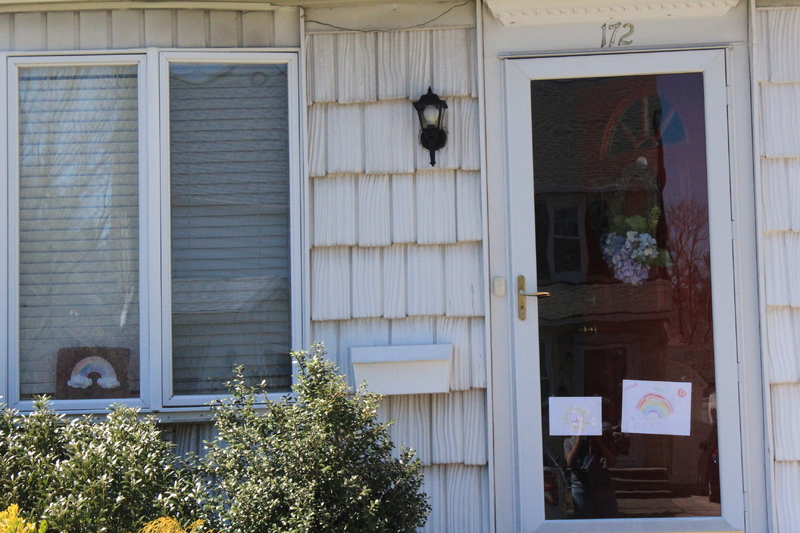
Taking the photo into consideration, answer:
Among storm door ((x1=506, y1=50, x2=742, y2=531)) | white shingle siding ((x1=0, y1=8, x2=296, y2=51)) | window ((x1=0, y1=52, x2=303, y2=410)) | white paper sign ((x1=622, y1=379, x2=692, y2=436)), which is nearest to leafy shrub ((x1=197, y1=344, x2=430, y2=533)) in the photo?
window ((x1=0, y1=52, x2=303, y2=410))

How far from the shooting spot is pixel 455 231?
145 inches

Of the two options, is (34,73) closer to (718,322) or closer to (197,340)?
(197,340)

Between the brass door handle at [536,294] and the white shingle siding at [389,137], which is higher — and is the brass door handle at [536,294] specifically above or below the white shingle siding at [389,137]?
below

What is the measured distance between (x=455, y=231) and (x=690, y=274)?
1.03 m

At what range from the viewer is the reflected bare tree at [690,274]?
3.61 m

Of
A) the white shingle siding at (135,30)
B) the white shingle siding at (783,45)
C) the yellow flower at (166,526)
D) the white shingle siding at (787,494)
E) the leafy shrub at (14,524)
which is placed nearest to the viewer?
the leafy shrub at (14,524)

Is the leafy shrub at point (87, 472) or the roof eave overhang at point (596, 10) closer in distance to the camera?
the leafy shrub at point (87, 472)

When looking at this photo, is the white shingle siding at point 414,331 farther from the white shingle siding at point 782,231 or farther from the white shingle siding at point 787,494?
the white shingle siding at point 787,494

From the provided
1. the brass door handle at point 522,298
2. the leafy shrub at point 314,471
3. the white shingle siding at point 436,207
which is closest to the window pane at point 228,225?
the white shingle siding at point 436,207

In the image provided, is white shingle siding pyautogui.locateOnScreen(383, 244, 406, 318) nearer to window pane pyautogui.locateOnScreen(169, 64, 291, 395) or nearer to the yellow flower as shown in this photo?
window pane pyautogui.locateOnScreen(169, 64, 291, 395)

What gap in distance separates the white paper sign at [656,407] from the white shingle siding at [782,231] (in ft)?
1.22

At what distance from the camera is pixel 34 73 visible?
3.80 metres

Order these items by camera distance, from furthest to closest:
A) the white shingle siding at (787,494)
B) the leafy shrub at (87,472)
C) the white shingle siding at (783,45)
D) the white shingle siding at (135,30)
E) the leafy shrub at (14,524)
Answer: the white shingle siding at (135,30) → the white shingle siding at (783,45) → the white shingle siding at (787,494) → the leafy shrub at (87,472) → the leafy shrub at (14,524)

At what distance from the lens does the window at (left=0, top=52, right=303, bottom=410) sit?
147 inches
